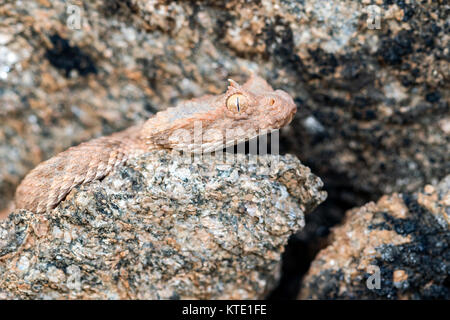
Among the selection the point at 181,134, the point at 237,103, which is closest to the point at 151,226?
the point at 181,134

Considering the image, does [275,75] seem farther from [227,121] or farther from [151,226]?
[151,226]

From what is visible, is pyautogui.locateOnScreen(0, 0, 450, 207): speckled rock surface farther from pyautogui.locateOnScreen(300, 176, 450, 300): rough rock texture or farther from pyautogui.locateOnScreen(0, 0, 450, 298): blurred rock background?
pyautogui.locateOnScreen(300, 176, 450, 300): rough rock texture

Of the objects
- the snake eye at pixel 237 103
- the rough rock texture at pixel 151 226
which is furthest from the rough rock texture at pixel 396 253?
the snake eye at pixel 237 103

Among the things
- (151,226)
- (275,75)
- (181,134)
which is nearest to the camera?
(151,226)

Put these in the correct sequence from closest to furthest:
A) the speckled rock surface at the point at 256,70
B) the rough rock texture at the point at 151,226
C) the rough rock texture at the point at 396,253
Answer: the rough rock texture at the point at 151,226, the rough rock texture at the point at 396,253, the speckled rock surface at the point at 256,70

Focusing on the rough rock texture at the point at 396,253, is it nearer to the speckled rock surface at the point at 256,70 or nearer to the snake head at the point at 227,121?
the speckled rock surface at the point at 256,70

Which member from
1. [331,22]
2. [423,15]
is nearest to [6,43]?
[331,22]
